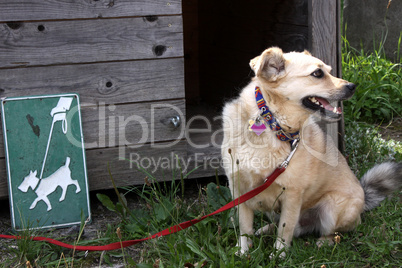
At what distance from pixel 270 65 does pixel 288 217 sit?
0.86 meters

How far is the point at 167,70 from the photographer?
3.21 metres

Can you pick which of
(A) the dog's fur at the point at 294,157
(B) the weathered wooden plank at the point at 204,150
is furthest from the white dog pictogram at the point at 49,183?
(A) the dog's fur at the point at 294,157

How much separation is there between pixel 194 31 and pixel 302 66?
9.93ft

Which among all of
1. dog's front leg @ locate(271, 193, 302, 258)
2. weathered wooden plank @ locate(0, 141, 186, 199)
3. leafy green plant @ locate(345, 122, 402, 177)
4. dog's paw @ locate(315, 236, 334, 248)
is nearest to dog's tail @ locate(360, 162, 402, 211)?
dog's paw @ locate(315, 236, 334, 248)

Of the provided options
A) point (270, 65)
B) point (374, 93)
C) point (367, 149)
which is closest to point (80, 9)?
point (270, 65)

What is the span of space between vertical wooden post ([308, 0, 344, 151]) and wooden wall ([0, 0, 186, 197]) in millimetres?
1003

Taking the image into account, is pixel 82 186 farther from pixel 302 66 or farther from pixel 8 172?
pixel 302 66

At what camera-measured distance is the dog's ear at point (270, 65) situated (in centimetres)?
238

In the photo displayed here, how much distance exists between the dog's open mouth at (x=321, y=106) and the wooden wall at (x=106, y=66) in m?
1.09

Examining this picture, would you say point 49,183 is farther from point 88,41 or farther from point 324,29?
point 324,29

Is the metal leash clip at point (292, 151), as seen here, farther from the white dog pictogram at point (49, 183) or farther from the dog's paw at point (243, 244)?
the white dog pictogram at point (49, 183)

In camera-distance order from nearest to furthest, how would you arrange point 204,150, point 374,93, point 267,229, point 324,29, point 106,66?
point 267,229 → point 106,66 → point 324,29 → point 204,150 → point 374,93

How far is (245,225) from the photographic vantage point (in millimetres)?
2699

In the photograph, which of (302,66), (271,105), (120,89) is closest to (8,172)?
(120,89)
